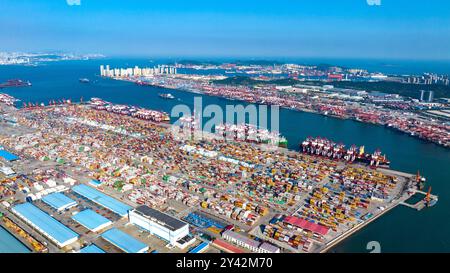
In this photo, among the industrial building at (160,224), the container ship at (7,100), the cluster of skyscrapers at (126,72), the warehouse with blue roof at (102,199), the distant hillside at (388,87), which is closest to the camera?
the industrial building at (160,224)

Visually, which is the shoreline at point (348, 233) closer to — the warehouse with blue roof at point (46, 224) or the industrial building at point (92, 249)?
the industrial building at point (92, 249)

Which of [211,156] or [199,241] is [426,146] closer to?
[211,156]

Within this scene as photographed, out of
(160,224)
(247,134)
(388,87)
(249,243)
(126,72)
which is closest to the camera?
(249,243)

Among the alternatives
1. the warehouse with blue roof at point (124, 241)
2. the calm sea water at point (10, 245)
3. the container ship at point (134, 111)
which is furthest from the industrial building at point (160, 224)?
the container ship at point (134, 111)

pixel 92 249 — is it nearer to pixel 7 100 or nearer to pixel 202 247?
pixel 202 247

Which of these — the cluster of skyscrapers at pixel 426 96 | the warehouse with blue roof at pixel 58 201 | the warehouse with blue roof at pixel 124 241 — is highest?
the cluster of skyscrapers at pixel 426 96

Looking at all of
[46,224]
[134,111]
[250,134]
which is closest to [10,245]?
[46,224]
